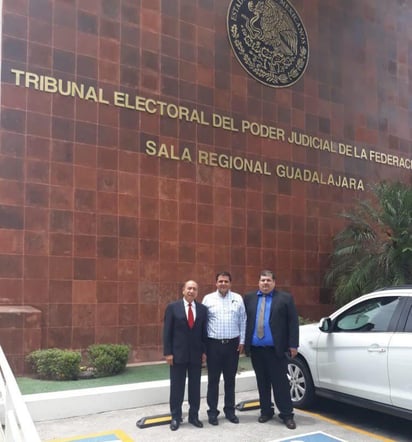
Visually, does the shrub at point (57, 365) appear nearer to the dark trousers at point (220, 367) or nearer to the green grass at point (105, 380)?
the green grass at point (105, 380)

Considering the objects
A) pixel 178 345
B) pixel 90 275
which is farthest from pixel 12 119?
pixel 178 345

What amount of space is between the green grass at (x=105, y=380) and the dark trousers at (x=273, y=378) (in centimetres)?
245

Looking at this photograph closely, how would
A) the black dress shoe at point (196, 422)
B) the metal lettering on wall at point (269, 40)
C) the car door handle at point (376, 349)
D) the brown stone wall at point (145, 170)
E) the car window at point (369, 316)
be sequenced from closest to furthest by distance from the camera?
1. the car door handle at point (376, 349)
2. the car window at point (369, 316)
3. the black dress shoe at point (196, 422)
4. the brown stone wall at point (145, 170)
5. the metal lettering on wall at point (269, 40)

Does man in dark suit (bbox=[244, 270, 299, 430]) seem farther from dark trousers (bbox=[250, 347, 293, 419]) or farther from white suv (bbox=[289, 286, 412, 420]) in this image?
white suv (bbox=[289, 286, 412, 420])

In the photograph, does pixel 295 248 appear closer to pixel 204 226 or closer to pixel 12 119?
pixel 204 226

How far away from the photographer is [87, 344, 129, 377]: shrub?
29.2 ft

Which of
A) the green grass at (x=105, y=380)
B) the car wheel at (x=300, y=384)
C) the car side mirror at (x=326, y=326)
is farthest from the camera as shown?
the green grass at (x=105, y=380)

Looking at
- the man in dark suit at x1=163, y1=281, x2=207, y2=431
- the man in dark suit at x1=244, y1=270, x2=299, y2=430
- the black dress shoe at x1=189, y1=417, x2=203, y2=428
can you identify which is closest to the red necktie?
the man in dark suit at x1=163, y1=281, x2=207, y2=431

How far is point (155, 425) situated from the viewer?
6578 mm

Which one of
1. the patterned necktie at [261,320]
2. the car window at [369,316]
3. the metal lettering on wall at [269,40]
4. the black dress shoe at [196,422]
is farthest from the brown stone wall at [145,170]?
the car window at [369,316]

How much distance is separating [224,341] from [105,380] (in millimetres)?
2820

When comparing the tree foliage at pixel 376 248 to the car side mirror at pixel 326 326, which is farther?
the tree foliage at pixel 376 248

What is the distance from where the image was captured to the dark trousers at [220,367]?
21.7 ft

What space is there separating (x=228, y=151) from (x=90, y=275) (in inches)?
160
